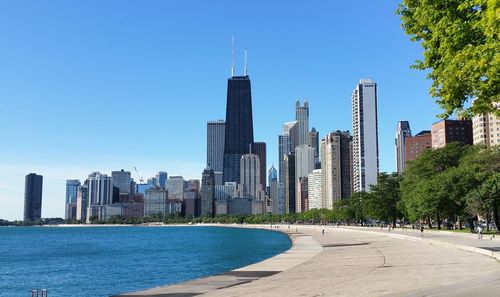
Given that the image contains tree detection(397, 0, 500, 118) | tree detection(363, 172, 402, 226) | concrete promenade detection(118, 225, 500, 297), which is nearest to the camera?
tree detection(397, 0, 500, 118)

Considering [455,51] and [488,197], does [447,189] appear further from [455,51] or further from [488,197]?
[455,51]

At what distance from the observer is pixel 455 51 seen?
2305 cm

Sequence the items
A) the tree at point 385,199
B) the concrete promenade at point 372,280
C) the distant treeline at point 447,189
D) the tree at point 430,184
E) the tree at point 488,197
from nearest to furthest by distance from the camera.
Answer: the concrete promenade at point 372,280, the tree at point 488,197, the distant treeline at point 447,189, the tree at point 430,184, the tree at point 385,199

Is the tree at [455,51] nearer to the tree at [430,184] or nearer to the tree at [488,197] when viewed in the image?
the tree at [488,197]

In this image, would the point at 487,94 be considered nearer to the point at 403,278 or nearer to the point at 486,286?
the point at 486,286

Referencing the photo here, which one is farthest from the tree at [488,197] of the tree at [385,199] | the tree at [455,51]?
the tree at [385,199]

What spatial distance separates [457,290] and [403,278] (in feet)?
22.0

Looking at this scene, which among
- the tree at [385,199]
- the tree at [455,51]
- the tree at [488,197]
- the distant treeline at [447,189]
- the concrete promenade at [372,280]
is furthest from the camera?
the tree at [385,199]

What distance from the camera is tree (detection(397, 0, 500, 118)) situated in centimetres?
2012

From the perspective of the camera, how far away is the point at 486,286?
76.6 feet

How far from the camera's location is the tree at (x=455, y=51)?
20125 millimetres

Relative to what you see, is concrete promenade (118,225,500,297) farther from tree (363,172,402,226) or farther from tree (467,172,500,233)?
tree (363,172,402,226)

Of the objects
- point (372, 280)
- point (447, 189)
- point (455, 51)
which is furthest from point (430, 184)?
point (455, 51)

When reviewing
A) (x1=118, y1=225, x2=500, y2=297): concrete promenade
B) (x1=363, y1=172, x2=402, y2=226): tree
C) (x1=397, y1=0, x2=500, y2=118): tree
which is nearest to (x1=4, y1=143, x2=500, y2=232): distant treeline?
(x1=363, y1=172, x2=402, y2=226): tree
